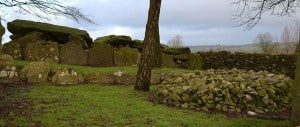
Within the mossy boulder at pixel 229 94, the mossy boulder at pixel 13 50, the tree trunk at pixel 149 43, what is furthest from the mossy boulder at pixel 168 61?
the mossy boulder at pixel 229 94

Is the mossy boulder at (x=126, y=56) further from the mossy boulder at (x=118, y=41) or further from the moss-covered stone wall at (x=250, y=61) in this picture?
the moss-covered stone wall at (x=250, y=61)

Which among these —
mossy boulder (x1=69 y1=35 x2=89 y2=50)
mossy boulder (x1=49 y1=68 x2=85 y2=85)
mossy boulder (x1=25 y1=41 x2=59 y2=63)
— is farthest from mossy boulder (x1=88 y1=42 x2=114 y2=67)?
mossy boulder (x1=49 y1=68 x2=85 y2=85)

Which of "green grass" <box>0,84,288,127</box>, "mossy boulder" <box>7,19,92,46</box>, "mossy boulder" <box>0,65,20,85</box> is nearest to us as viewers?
"green grass" <box>0,84,288,127</box>

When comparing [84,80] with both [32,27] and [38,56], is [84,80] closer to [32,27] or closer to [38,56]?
[38,56]

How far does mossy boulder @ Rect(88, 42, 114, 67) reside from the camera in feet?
55.0

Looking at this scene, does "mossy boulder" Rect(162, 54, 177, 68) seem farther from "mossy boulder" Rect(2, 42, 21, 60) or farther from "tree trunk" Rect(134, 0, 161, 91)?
"tree trunk" Rect(134, 0, 161, 91)

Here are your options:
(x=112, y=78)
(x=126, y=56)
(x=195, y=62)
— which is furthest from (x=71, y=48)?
(x=195, y=62)

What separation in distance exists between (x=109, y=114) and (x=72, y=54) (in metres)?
7.77

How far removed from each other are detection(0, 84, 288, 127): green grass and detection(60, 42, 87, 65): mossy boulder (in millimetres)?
4499

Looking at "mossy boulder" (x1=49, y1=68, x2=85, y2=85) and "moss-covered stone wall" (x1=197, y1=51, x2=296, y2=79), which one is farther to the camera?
"moss-covered stone wall" (x1=197, y1=51, x2=296, y2=79)

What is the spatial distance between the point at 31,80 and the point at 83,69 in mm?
1865

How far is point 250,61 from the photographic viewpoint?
72.5ft

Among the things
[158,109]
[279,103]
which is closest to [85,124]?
[158,109]

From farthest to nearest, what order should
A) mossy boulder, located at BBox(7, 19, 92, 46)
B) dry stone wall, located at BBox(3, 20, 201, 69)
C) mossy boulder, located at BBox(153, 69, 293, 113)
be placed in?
mossy boulder, located at BBox(7, 19, 92, 46) < dry stone wall, located at BBox(3, 20, 201, 69) < mossy boulder, located at BBox(153, 69, 293, 113)
